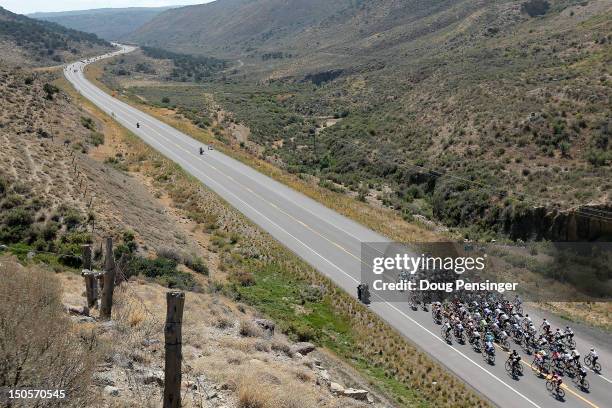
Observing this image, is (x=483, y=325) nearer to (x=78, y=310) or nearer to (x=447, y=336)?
(x=447, y=336)

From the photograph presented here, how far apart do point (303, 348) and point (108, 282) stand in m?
8.21

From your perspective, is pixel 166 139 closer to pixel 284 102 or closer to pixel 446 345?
pixel 284 102

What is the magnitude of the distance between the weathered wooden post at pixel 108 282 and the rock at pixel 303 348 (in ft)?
23.1

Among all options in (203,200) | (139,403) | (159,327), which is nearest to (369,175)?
(203,200)

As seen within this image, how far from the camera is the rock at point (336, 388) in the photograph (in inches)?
630

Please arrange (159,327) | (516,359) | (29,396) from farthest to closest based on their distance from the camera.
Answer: (516,359), (159,327), (29,396)

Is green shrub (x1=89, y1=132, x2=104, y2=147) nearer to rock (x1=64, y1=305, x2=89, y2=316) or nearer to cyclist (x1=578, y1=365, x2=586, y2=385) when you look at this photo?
rock (x1=64, y1=305, x2=89, y2=316)

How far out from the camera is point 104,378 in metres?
11.1

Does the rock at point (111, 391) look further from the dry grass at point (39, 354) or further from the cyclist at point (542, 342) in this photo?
the cyclist at point (542, 342)

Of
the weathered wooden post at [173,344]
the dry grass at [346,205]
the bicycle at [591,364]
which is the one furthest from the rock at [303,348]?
the dry grass at [346,205]

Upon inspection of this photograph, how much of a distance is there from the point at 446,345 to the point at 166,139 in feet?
176

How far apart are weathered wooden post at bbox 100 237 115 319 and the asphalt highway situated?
1367 centimetres

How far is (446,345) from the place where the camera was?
23031 millimetres

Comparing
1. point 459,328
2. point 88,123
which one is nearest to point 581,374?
point 459,328
